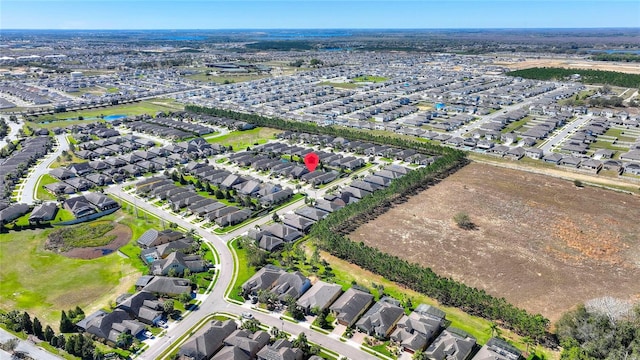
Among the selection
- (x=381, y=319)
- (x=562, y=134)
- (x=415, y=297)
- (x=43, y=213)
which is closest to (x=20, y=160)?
(x=43, y=213)

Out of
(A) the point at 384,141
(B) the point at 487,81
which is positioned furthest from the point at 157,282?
(B) the point at 487,81

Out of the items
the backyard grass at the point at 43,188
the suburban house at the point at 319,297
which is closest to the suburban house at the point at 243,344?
→ the suburban house at the point at 319,297

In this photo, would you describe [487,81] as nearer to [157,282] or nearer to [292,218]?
[292,218]

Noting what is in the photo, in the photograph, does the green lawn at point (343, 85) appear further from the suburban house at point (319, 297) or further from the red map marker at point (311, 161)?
the suburban house at point (319, 297)

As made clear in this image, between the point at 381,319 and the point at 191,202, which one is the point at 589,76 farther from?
the point at 381,319

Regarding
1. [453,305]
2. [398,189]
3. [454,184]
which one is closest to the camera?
[453,305]

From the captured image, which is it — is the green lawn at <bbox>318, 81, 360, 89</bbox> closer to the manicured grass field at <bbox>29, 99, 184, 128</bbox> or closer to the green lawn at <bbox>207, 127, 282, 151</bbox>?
the manicured grass field at <bbox>29, 99, 184, 128</bbox>

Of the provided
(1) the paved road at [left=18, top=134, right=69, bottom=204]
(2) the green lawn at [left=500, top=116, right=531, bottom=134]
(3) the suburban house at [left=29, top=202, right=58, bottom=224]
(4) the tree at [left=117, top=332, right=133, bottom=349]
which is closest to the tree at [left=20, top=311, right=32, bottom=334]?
(4) the tree at [left=117, top=332, right=133, bottom=349]
